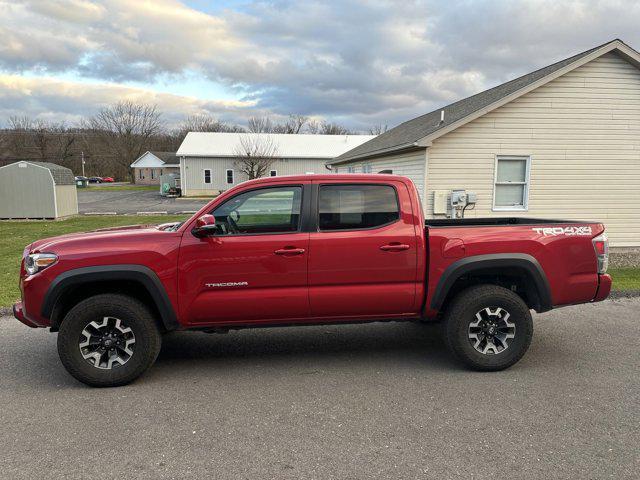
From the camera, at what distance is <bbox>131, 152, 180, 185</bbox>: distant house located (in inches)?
2616

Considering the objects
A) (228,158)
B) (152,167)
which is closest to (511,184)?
(228,158)

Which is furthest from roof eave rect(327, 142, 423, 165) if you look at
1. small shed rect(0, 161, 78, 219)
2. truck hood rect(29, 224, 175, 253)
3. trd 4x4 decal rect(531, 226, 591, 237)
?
small shed rect(0, 161, 78, 219)

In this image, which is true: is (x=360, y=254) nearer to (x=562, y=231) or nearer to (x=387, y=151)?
(x=562, y=231)

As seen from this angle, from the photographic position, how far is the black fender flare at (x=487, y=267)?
13.8ft

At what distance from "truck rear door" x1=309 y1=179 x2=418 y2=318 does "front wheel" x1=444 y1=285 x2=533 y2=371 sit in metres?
0.49

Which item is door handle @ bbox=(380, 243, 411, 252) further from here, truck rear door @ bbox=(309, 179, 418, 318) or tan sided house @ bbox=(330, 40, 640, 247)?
tan sided house @ bbox=(330, 40, 640, 247)

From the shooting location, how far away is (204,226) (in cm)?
389

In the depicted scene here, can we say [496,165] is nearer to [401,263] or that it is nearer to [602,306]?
[602,306]

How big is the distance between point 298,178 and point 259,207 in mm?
475

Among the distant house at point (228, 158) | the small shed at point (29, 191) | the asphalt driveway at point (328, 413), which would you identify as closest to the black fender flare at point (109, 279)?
the asphalt driveway at point (328, 413)

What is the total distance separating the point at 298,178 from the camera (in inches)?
171

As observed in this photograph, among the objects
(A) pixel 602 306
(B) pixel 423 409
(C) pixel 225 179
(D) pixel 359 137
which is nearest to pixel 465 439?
(B) pixel 423 409

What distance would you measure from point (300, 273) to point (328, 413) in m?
1.23

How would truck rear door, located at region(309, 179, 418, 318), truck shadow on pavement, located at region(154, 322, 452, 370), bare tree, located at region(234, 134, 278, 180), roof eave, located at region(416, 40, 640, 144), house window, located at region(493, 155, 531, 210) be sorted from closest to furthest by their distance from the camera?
1. truck rear door, located at region(309, 179, 418, 318)
2. truck shadow on pavement, located at region(154, 322, 452, 370)
3. roof eave, located at region(416, 40, 640, 144)
4. house window, located at region(493, 155, 531, 210)
5. bare tree, located at region(234, 134, 278, 180)
